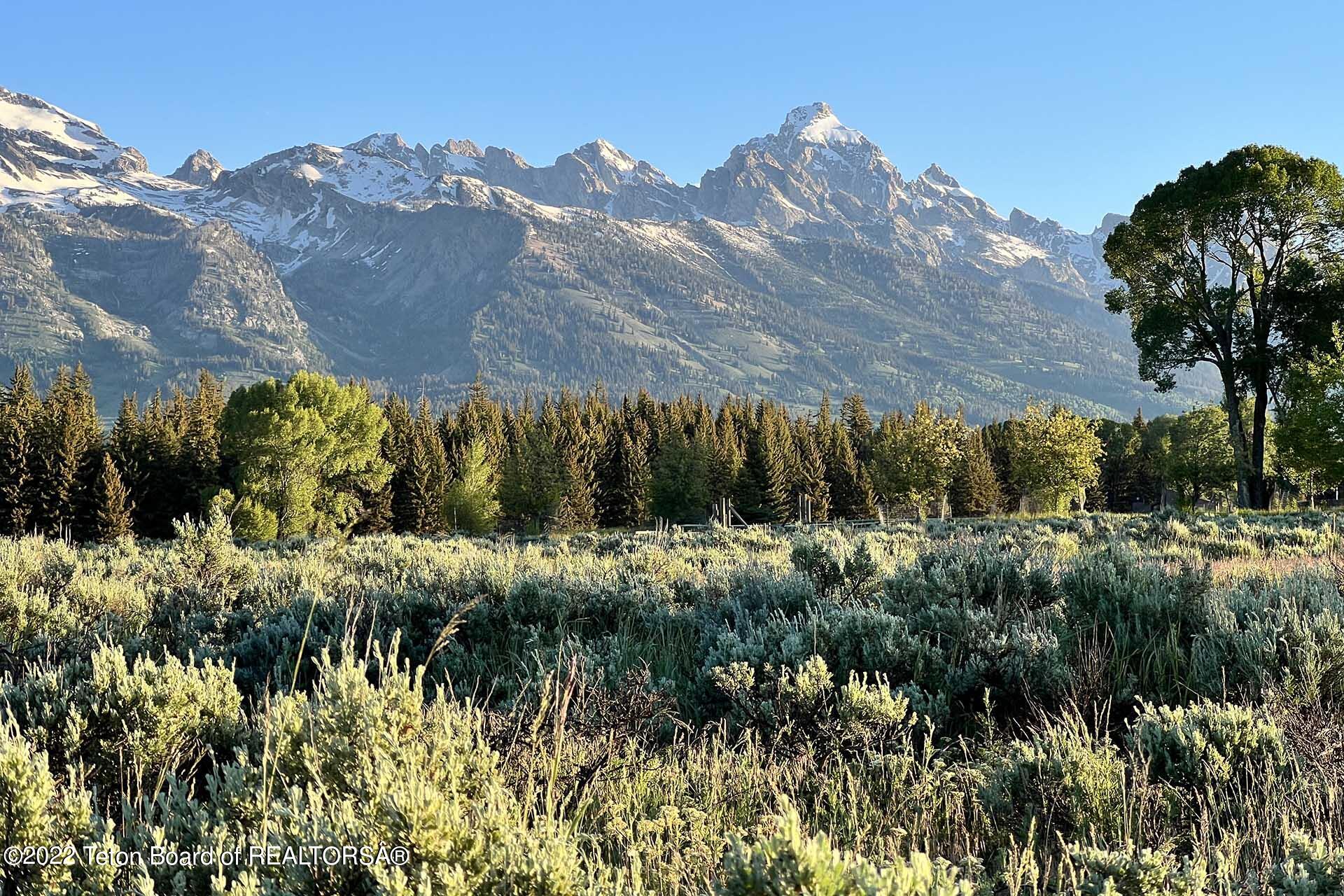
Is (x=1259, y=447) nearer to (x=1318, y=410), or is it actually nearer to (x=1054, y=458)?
(x=1318, y=410)

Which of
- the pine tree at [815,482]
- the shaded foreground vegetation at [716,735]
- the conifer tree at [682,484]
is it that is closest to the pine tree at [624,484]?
the conifer tree at [682,484]

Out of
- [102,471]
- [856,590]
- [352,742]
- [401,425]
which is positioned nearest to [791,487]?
[401,425]

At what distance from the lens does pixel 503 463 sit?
6494 centimetres

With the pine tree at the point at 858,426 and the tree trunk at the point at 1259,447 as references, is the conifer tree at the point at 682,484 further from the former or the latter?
the tree trunk at the point at 1259,447

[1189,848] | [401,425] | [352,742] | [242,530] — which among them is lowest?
[242,530]

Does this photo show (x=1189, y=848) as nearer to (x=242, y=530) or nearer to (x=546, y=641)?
(x=546, y=641)

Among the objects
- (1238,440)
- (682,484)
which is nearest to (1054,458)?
(1238,440)

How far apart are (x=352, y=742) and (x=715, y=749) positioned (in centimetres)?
152

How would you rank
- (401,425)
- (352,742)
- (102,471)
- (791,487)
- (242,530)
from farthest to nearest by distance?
(791,487)
(401,425)
(102,471)
(242,530)
(352,742)

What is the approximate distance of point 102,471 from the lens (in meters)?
46.1

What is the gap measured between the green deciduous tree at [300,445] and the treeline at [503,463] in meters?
0.11

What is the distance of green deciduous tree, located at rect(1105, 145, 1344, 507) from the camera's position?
21.4 metres

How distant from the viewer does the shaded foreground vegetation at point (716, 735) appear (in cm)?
216

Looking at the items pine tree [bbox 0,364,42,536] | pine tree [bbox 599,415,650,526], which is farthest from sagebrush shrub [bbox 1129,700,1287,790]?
pine tree [bbox 599,415,650,526]
